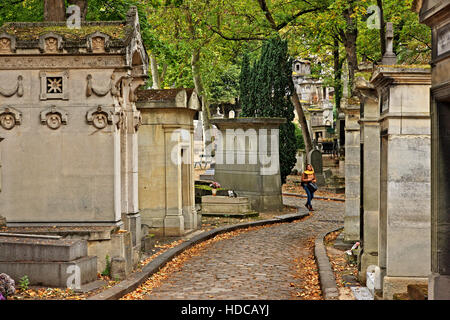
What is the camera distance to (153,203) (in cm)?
1544

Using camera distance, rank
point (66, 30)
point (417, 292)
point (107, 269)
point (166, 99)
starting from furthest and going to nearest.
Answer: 1. point (166, 99)
2. point (66, 30)
3. point (107, 269)
4. point (417, 292)

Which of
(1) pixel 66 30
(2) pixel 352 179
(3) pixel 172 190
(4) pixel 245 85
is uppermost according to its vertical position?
(4) pixel 245 85

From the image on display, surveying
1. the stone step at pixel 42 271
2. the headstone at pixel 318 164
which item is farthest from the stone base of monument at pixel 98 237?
the headstone at pixel 318 164

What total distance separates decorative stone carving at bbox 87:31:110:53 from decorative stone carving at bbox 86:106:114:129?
876 mm

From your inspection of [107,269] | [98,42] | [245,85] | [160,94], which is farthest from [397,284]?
[245,85]

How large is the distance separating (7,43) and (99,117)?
5.79 feet

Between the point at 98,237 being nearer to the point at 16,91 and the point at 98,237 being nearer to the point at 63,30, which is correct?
the point at 16,91

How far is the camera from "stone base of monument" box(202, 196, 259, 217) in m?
19.7

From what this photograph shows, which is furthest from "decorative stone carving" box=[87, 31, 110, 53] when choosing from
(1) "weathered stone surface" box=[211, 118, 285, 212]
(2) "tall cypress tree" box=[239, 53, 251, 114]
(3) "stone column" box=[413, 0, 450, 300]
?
(2) "tall cypress tree" box=[239, 53, 251, 114]

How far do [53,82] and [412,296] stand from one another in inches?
247

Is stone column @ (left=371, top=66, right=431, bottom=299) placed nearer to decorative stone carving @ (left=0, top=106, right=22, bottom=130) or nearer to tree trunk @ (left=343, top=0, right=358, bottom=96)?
decorative stone carving @ (left=0, top=106, right=22, bottom=130)

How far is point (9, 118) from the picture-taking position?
34.0 ft

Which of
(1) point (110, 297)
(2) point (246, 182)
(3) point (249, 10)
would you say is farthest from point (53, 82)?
(3) point (249, 10)

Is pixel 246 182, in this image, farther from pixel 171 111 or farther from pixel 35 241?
pixel 35 241
